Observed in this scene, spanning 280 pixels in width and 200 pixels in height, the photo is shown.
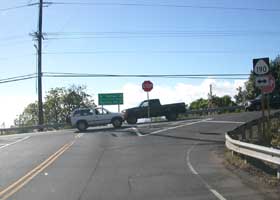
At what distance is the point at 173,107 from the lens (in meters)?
43.1

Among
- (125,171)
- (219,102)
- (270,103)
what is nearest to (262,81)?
(125,171)

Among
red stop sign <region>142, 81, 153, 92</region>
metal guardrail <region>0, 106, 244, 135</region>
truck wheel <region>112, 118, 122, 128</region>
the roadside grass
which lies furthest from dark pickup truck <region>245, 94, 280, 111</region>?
the roadside grass

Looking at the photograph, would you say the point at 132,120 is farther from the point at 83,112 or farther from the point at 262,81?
the point at 262,81

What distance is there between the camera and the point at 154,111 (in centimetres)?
4266

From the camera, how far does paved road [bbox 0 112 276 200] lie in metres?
11.7

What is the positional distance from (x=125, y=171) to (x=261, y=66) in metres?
6.32

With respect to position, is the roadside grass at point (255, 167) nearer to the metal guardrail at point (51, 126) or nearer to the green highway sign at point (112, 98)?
the metal guardrail at point (51, 126)

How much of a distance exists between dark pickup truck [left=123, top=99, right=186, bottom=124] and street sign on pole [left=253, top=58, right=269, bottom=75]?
23.7 metres

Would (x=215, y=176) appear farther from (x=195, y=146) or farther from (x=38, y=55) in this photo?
(x=38, y=55)

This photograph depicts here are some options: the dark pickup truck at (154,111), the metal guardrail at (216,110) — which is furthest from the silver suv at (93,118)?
the metal guardrail at (216,110)

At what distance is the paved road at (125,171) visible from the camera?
11.7 m

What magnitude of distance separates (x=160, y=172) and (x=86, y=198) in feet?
14.5

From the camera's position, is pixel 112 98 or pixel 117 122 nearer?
pixel 117 122

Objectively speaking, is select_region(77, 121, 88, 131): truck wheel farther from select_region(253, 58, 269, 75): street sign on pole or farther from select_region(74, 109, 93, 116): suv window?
select_region(253, 58, 269, 75): street sign on pole
